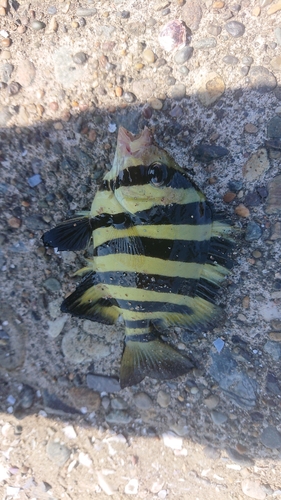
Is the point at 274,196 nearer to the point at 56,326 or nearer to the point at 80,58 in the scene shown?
the point at 80,58

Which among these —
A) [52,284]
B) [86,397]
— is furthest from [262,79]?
[86,397]

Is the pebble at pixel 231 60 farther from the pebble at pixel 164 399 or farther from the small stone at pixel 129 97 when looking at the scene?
the pebble at pixel 164 399

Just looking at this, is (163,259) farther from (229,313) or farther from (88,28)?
(88,28)

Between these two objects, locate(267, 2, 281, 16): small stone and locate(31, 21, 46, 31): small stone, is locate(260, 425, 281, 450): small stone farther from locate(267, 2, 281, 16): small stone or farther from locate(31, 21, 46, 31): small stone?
locate(31, 21, 46, 31): small stone

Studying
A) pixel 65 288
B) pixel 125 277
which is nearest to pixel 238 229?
pixel 125 277

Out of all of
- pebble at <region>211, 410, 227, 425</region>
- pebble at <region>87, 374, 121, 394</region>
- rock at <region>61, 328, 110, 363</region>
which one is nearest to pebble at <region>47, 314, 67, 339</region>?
rock at <region>61, 328, 110, 363</region>

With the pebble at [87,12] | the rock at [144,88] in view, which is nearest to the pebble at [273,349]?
the rock at [144,88]
